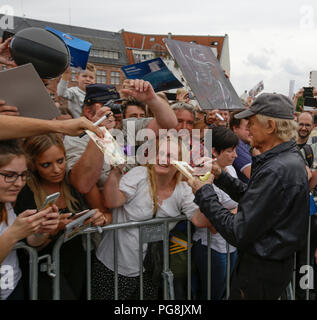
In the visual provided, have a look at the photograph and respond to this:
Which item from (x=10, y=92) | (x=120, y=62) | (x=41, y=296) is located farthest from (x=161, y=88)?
(x=120, y=62)

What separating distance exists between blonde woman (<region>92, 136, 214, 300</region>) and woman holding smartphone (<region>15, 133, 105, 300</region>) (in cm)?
18

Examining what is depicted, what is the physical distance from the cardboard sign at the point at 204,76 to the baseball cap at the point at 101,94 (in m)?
0.65

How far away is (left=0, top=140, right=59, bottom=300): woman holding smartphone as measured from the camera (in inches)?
65.9

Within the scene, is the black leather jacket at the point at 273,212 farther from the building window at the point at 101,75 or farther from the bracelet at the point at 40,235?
the building window at the point at 101,75

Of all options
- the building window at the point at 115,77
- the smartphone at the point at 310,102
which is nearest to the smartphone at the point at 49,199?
the smartphone at the point at 310,102

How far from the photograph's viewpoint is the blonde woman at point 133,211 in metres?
2.38

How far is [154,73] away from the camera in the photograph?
2977 millimetres

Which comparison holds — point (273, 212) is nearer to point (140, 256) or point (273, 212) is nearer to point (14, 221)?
point (140, 256)

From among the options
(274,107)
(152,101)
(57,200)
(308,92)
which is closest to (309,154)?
(308,92)

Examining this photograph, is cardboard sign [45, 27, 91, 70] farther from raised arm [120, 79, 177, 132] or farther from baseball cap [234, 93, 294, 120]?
baseball cap [234, 93, 294, 120]

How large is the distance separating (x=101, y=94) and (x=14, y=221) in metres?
1.34

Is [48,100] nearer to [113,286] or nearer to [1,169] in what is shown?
[1,169]

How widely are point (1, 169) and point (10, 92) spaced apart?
44 centimetres

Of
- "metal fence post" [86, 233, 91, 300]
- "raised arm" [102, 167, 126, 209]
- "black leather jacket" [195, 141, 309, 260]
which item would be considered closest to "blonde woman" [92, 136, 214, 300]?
"raised arm" [102, 167, 126, 209]
